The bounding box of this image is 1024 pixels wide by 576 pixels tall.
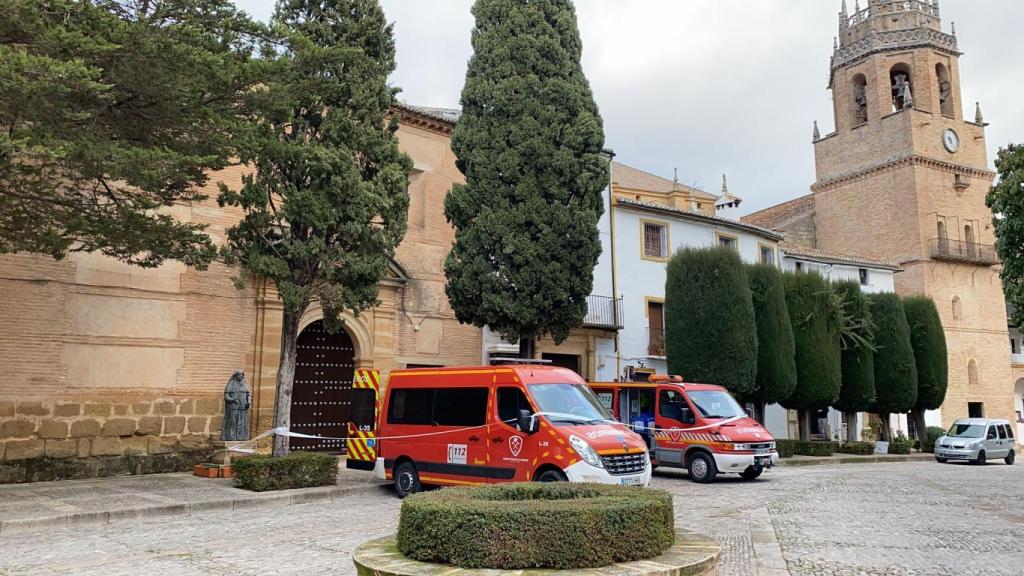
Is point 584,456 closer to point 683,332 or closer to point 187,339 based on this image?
point 187,339

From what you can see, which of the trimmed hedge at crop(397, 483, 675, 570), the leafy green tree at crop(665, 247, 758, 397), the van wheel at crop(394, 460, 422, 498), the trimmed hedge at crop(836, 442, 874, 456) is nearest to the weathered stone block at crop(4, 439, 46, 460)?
the van wheel at crop(394, 460, 422, 498)

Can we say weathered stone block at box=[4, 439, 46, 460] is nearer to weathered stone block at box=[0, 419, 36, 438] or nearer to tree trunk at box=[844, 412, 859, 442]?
weathered stone block at box=[0, 419, 36, 438]

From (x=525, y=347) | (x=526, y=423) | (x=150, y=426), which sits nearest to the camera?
(x=526, y=423)

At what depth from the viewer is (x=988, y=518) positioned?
1066 cm

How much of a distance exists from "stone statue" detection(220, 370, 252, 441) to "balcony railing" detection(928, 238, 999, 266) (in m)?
36.1

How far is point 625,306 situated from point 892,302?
11.9m

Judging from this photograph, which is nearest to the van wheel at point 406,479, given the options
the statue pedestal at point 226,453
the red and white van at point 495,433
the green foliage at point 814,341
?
the red and white van at point 495,433

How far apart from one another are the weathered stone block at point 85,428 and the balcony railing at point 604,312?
13.8m

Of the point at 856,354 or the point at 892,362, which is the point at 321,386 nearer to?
the point at 856,354

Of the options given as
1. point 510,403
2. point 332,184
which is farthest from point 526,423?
point 332,184

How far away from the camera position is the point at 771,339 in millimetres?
24188

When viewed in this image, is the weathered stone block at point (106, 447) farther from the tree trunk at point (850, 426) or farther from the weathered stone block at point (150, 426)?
the tree trunk at point (850, 426)

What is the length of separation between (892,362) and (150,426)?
25.8 m

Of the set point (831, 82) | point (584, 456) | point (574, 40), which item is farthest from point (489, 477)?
point (831, 82)
